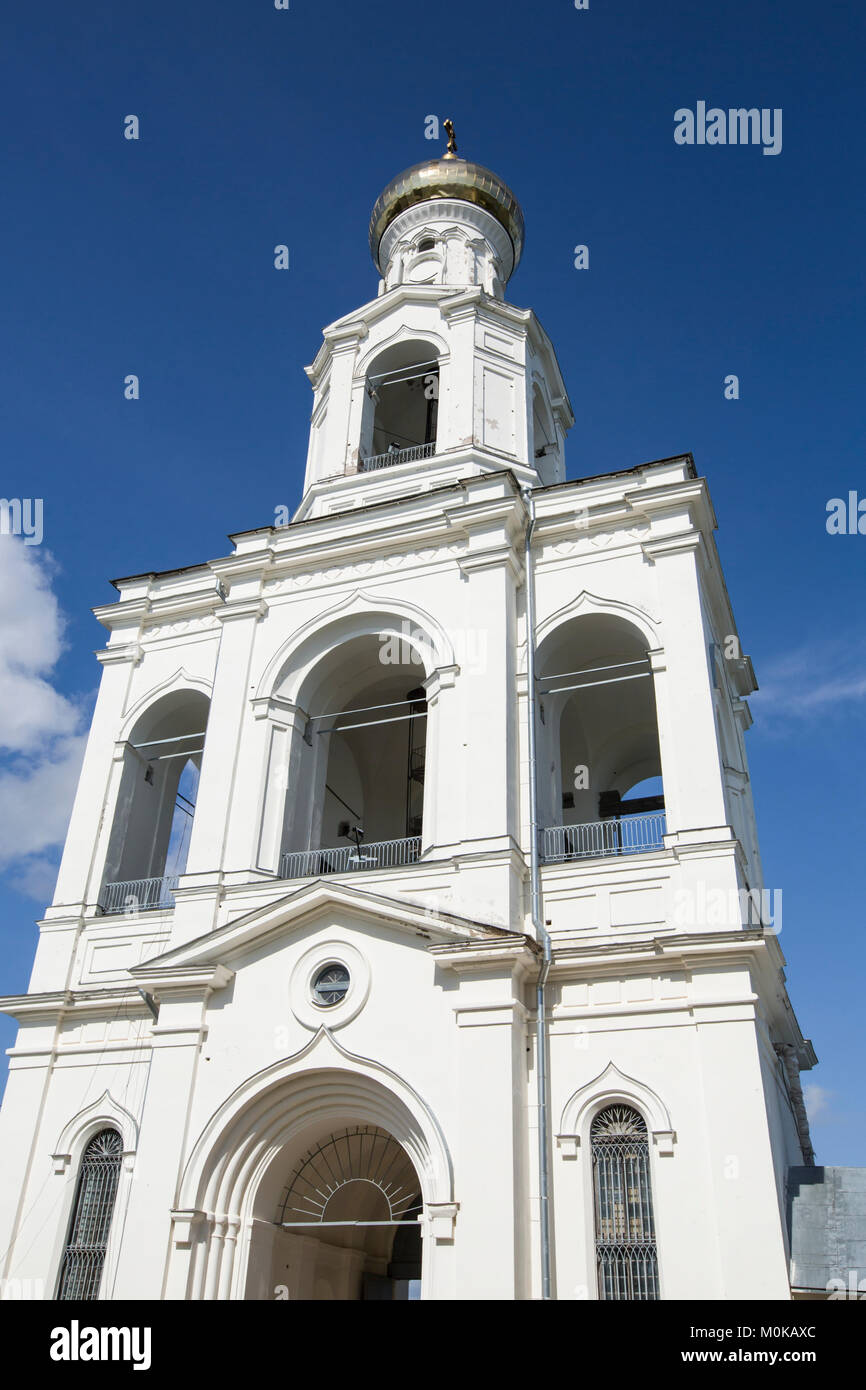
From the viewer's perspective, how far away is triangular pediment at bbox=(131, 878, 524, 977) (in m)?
12.8

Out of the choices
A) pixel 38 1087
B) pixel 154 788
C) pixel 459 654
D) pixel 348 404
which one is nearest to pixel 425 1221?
pixel 38 1087

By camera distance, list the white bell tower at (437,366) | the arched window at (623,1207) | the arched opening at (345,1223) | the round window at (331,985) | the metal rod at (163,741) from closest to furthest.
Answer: the arched window at (623,1207) < the round window at (331,985) < the arched opening at (345,1223) < the metal rod at (163,741) < the white bell tower at (437,366)

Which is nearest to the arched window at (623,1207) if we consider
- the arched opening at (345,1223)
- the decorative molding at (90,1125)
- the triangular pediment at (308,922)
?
the arched opening at (345,1223)

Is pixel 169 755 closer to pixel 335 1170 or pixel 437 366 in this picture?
pixel 335 1170

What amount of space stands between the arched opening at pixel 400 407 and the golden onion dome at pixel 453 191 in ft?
16.6

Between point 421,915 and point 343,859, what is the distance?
17.4 feet

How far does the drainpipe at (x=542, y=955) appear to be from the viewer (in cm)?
1135

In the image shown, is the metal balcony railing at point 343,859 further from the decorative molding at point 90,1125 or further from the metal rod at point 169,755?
the decorative molding at point 90,1125

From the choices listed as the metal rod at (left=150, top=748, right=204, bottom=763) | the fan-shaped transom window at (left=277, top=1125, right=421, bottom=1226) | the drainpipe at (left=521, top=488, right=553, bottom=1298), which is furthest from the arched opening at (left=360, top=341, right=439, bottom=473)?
the fan-shaped transom window at (left=277, top=1125, right=421, bottom=1226)

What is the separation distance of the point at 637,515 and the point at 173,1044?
953cm

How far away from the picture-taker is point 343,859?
711 inches

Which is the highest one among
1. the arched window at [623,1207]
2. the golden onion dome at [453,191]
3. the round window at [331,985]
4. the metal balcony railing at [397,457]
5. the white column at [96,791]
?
the golden onion dome at [453,191]

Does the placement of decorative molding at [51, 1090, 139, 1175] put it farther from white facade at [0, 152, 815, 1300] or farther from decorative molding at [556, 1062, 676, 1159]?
decorative molding at [556, 1062, 676, 1159]
